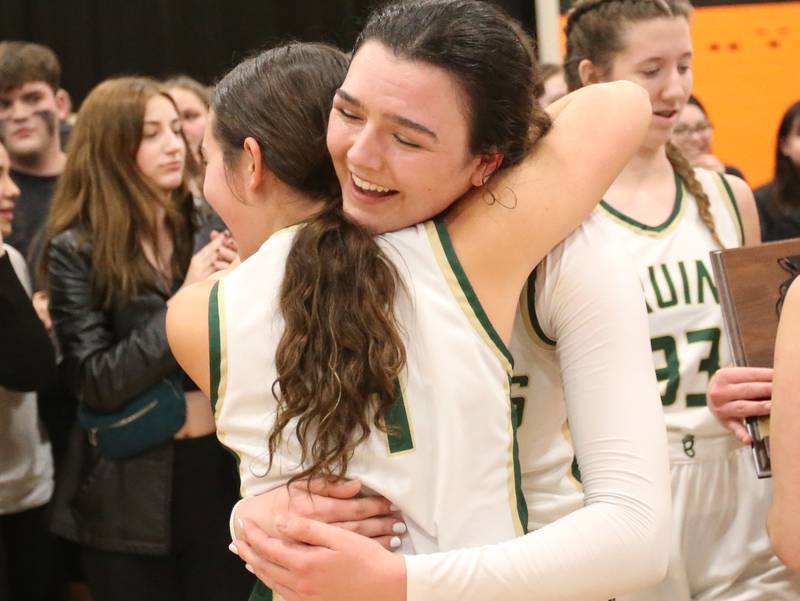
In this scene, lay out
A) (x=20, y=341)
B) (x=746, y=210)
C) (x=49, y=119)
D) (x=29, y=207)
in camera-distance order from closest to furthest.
A: (x=746, y=210) → (x=20, y=341) → (x=29, y=207) → (x=49, y=119)

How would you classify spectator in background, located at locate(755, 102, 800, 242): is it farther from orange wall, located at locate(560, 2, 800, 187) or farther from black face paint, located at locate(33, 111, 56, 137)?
black face paint, located at locate(33, 111, 56, 137)

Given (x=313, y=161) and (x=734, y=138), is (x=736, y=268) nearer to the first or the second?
(x=313, y=161)

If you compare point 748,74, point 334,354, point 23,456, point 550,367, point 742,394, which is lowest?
point 23,456

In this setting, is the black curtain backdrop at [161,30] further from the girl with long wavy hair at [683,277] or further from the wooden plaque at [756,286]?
the wooden plaque at [756,286]

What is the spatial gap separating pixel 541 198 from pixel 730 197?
127 cm

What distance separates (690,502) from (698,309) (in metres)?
0.41

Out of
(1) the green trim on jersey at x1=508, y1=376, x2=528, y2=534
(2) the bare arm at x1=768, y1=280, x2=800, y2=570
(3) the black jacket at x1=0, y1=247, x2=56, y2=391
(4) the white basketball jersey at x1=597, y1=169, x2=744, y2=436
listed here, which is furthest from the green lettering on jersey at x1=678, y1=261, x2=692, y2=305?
(3) the black jacket at x1=0, y1=247, x2=56, y2=391

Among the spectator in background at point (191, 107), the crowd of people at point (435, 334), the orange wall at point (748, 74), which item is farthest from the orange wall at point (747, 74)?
the crowd of people at point (435, 334)

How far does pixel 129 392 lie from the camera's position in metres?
2.88

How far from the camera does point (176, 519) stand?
115 inches

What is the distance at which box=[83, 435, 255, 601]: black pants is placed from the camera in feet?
9.52

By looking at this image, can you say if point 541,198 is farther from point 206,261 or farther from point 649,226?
point 206,261

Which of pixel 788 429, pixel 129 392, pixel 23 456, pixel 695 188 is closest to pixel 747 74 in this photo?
pixel 695 188

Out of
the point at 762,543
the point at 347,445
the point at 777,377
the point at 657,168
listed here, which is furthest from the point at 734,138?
the point at 347,445
